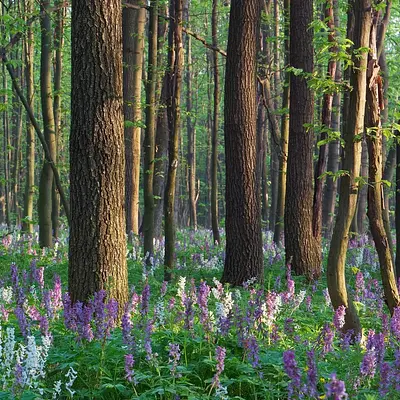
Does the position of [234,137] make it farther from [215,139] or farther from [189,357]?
[215,139]

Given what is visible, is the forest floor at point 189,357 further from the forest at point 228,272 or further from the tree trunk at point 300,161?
the tree trunk at point 300,161

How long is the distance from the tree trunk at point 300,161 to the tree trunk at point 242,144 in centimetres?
132

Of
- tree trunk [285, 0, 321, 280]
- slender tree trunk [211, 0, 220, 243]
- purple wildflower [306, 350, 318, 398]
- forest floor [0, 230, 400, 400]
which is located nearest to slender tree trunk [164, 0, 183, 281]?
tree trunk [285, 0, 321, 280]

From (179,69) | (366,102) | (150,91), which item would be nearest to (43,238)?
(150,91)

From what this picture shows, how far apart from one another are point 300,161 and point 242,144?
166 cm

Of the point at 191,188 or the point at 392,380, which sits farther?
the point at 191,188

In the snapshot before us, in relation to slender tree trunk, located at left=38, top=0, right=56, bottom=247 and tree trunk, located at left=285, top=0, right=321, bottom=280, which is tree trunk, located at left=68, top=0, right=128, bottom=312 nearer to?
tree trunk, located at left=285, top=0, right=321, bottom=280

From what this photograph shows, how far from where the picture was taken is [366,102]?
660cm

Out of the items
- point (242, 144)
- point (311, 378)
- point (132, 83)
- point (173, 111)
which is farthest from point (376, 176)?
point (132, 83)

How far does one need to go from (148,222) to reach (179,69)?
125 inches

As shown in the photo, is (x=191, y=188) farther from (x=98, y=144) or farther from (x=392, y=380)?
(x=392, y=380)

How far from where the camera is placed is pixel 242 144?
9.47 meters

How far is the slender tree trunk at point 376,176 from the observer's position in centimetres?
640

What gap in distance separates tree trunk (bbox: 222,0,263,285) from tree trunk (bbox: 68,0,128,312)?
327 cm
